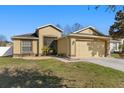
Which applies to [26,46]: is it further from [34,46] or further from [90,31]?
[90,31]

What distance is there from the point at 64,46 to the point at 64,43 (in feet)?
1.18

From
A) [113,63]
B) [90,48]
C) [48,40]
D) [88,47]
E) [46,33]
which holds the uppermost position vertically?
[46,33]

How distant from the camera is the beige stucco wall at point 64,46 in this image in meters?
22.0

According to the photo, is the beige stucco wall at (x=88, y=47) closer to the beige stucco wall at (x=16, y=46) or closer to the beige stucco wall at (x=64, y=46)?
the beige stucco wall at (x=64, y=46)

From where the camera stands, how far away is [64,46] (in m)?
23.2

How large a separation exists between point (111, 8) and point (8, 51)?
23.6 metres

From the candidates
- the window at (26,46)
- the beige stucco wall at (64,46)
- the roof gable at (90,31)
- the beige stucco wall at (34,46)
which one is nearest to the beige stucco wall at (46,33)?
the beige stucco wall at (34,46)

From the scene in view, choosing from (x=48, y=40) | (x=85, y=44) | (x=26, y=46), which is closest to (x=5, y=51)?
(x=26, y=46)

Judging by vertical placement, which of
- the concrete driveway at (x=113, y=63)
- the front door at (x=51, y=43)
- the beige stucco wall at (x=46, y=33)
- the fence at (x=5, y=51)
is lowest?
the concrete driveway at (x=113, y=63)

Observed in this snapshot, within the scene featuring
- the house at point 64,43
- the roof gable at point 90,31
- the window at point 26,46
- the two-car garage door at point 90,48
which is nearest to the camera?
the house at point 64,43

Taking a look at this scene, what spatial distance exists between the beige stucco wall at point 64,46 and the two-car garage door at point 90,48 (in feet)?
3.72

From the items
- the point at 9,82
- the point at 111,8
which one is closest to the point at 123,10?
the point at 111,8

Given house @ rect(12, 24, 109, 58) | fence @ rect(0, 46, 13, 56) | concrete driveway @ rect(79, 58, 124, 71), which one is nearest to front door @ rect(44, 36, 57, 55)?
house @ rect(12, 24, 109, 58)

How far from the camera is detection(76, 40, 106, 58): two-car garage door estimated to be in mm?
22016
